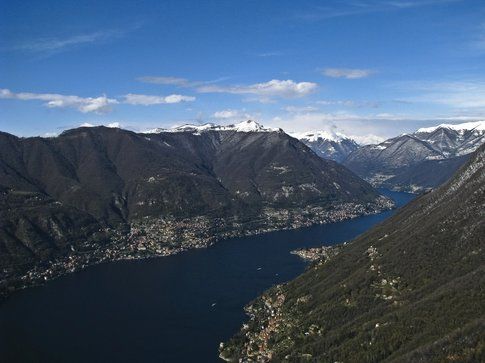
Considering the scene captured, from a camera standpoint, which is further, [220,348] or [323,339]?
[220,348]

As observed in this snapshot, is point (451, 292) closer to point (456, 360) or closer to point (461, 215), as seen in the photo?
point (456, 360)

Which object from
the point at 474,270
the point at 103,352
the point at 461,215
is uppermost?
the point at 461,215

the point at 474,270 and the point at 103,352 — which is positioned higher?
the point at 474,270

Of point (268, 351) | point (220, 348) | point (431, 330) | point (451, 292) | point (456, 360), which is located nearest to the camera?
point (456, 360)

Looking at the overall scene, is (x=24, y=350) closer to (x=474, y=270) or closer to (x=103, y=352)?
(x=103, y=352)

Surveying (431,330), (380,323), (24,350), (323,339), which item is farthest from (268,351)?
(24,350)

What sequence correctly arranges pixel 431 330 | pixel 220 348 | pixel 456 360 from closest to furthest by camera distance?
pixel 456 360 → pixel 431 330 → pixel 220 348

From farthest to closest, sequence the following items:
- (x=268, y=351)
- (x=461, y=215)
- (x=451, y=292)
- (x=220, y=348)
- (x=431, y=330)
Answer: (x=461, y=215) < (x=220, y=348) < (x=268, y=351) < (x=451, y=292) < (x=431, y=330)

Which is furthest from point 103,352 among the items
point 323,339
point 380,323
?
point 380,323

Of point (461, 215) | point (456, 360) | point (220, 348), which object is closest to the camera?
point (456, 360)
